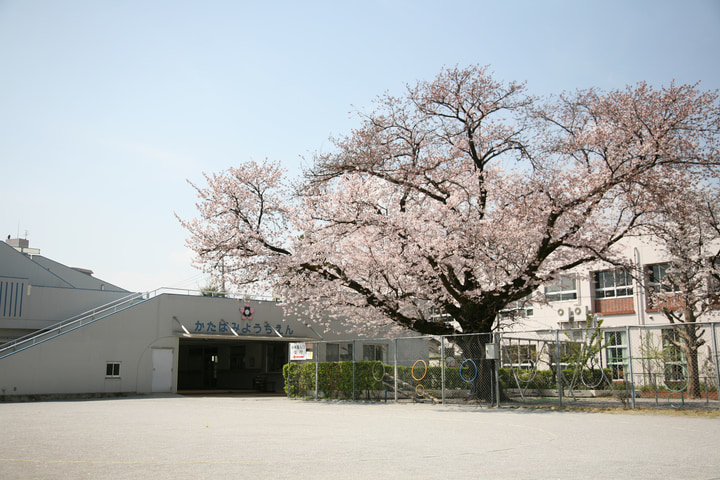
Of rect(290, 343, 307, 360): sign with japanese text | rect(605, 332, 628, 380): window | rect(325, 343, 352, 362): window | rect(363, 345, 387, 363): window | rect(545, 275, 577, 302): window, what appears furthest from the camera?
rect(545, 275, 577, 302): window

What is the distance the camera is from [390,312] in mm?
22734

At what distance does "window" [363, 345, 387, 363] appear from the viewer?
116 feet

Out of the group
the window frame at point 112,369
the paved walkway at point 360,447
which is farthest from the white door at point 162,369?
the paved walkway at point 360,447

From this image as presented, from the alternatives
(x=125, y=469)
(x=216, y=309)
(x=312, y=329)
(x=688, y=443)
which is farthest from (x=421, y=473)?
(x=312, y=329)

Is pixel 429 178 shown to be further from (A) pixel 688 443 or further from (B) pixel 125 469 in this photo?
(B) pixel 125 469

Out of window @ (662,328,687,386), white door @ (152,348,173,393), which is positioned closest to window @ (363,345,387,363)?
white door @ (152,348,173,393)

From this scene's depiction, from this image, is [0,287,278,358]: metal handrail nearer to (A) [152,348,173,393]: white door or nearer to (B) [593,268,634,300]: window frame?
(A) [152,348,173,393]: white door

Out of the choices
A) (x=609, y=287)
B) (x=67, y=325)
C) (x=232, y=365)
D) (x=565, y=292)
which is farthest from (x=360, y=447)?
(x=232, y=365)

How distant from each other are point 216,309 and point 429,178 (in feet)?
47.6

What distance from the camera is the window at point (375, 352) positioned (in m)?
35.5

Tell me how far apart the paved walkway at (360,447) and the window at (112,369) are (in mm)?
12873

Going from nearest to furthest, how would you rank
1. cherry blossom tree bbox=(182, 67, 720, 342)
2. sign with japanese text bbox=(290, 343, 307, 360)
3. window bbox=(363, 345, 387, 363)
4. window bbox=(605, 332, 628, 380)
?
1. cherry blossom tree bbox=(182, 67, 720, 342)
2. sign with japanese text bbox=(290, 343, 307, 360)
3. window bbox=(605, 332, 628, 380)
4. window bbox=(363, 345, 387, 363)

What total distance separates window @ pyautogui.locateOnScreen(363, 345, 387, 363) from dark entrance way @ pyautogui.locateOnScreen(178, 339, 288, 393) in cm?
519

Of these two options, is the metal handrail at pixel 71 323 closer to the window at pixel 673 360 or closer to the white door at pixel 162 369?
the white door at pixel 162 369
